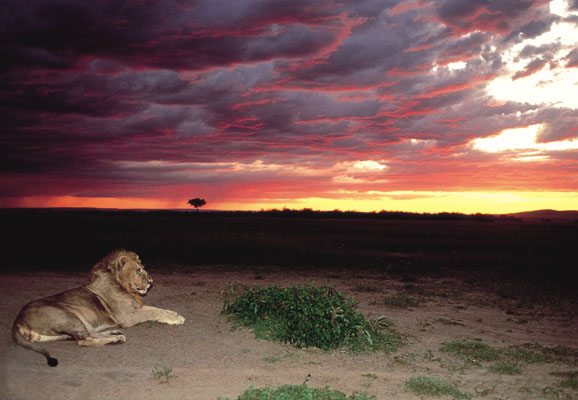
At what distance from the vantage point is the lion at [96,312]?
6.02 metres

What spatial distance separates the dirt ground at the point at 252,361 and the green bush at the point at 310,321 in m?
0.23

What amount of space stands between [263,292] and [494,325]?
4.77m

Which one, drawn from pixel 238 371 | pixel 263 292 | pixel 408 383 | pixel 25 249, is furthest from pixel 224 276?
pixel 25 249

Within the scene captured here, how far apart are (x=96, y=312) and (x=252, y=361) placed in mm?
2679

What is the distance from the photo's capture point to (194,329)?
24.6ft

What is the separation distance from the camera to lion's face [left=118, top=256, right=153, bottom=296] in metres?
7.34

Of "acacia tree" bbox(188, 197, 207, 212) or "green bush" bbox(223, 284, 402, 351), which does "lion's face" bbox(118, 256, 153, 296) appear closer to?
"green bush" bbox(223, 284, 402, 351)

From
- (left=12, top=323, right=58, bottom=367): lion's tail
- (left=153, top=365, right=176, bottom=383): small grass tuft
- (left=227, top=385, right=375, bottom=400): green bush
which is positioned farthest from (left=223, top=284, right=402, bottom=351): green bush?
(left=12, top=323, right=58, bottom=367): lion's tail

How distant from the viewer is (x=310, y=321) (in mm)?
7027

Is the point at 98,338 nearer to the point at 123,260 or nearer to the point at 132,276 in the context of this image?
the point at 132,276

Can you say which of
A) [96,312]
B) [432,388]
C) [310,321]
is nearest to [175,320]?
[96,312]

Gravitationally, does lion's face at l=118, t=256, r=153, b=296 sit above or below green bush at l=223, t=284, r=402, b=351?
above

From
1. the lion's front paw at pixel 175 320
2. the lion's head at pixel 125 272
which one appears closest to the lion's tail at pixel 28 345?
the lion's head at pixel 125 272

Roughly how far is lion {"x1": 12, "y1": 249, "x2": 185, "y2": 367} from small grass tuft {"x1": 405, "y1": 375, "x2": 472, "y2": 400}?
163 inches
